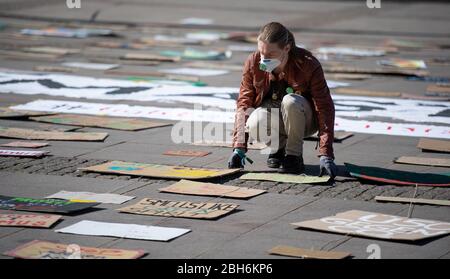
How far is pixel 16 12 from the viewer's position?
23125mm

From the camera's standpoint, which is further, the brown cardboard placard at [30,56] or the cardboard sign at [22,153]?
the brown cardboard placard at [30,56]

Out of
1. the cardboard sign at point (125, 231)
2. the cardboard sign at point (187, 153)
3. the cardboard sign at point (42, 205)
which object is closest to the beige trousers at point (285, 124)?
the cardboard sign at point (187, 153)

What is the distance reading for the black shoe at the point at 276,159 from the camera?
8.48 metres

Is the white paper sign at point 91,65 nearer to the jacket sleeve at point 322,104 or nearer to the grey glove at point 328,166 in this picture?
the jacket sleeve at point 322,104

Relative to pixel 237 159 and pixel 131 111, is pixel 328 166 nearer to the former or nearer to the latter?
pixel 237 159

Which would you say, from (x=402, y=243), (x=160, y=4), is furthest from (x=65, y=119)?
(x=160, y=4)

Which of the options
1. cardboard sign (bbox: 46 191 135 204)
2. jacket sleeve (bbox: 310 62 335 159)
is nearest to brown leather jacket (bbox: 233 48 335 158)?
jacket sleeve (bbox: 310 62 335 159)

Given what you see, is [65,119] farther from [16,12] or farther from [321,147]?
[16,12]

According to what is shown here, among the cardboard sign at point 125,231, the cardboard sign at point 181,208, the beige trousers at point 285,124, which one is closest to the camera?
the cardboard sign at point 125,231

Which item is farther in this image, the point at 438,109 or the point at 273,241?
the point at 438,109

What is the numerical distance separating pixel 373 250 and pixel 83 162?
128 inches

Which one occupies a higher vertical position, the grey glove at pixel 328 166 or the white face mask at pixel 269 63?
the white face mask at pixel 269 63

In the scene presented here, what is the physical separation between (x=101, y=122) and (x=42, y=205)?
3.47 m

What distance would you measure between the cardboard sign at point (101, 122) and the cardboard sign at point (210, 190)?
2.54 metres
